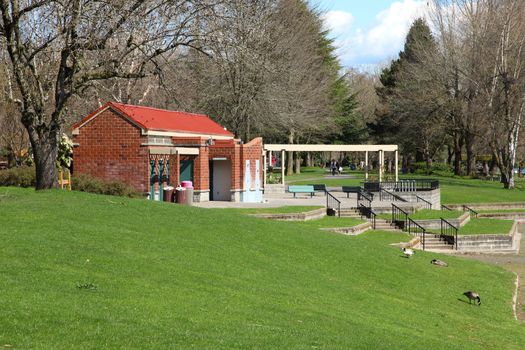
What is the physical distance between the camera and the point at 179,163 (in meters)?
38.2

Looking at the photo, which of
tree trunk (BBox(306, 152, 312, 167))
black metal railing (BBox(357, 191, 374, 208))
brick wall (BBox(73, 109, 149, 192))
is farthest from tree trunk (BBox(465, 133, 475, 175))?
brick wall (BBox(73, 109, 149, 192))

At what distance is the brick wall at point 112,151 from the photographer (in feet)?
119

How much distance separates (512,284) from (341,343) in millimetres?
14713

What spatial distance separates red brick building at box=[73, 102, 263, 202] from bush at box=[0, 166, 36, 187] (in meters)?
3.77

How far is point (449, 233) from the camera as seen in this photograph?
35.1 metres

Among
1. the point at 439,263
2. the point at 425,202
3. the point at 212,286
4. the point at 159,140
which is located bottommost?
the point at 439,263

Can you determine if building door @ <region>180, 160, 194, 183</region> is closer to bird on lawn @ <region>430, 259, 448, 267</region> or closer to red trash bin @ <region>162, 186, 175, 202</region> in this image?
red trash bin @ <region>162, 186, 175, 202</region>

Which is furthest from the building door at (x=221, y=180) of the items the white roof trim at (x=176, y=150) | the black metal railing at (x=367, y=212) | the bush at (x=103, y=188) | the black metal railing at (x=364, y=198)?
the bush at (x=103, y=188)

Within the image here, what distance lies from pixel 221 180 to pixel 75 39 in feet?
69.1

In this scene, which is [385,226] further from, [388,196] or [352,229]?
[388,196]

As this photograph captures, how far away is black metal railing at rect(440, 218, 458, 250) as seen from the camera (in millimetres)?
33719

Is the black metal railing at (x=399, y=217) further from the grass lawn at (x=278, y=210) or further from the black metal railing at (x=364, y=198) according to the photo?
the grass lawn at (x=278, y=210)

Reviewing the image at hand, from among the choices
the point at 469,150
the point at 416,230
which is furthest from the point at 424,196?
the point at 469,150

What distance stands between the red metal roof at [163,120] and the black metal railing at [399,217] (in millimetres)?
11524
